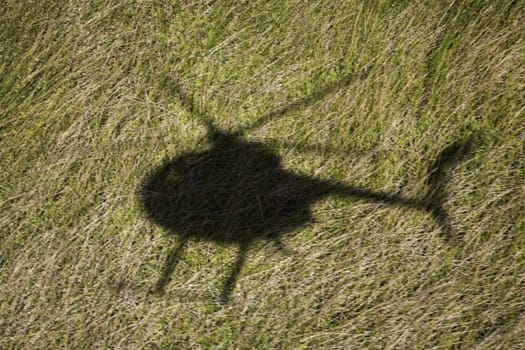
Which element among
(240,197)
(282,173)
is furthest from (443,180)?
(240,197)

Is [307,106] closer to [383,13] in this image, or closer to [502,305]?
[383,13]

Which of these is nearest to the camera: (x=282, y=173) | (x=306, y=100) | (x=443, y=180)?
(x=443, y=180)

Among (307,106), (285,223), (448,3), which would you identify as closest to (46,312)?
(285,223)

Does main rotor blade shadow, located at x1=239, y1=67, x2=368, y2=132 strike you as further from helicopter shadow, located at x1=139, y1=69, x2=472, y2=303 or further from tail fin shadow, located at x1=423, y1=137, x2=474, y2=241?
tail fin shadow, located at x1=423, y1=137, x2=474, y2=241

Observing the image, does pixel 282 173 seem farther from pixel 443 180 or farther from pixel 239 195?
pixel 443 180

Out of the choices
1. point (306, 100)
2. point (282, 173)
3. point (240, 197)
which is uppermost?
point (306, 100)

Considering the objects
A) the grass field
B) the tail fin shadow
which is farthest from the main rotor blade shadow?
the tail fin shadow

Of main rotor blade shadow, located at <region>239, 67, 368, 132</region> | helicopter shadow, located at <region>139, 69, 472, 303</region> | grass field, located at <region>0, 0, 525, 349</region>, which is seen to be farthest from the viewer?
main rotor blade shadow, located at <region>239, 67, 368, 132</region>

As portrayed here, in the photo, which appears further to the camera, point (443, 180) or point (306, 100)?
point (306, 100)
